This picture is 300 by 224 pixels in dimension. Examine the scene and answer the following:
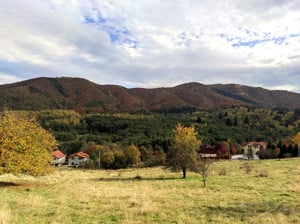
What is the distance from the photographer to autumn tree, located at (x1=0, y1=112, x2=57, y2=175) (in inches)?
824

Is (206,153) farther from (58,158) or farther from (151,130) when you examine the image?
(58,158)

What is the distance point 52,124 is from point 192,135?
111 meters

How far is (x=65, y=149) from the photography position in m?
107

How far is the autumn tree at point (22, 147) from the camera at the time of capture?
68.6 ft

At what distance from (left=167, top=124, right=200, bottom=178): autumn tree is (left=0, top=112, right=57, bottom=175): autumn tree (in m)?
14.9

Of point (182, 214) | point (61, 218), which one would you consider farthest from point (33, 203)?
point (182, 214)

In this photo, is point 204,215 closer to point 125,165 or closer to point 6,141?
point 6,141

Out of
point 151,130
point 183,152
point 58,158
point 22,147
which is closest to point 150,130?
point 151,130

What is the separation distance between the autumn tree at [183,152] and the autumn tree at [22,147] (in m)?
14.9

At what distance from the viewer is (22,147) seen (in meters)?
22.0

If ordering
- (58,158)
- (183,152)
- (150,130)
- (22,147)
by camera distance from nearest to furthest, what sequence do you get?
(22,147)
(183,152)
(58,158)
(150,130)

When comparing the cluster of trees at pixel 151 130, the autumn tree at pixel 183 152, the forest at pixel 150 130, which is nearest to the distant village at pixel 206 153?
the forest at pixel 150 130

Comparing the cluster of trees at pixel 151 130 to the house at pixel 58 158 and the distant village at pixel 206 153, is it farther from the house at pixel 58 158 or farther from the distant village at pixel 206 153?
the distant village at pixel 206 153

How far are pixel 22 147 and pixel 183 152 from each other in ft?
59.2
